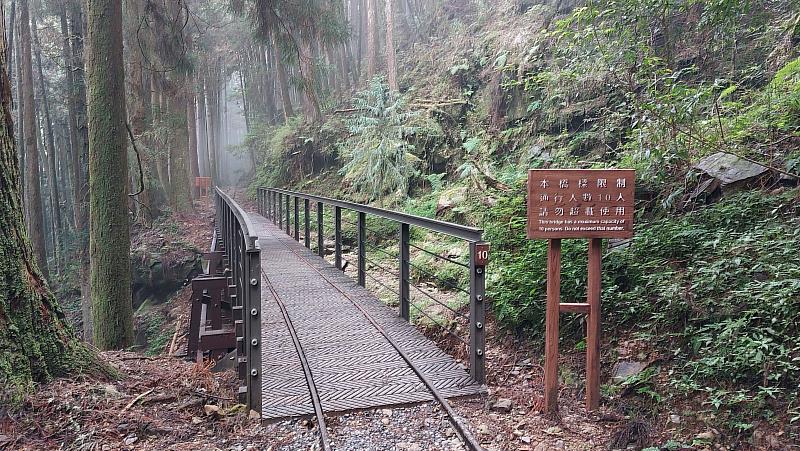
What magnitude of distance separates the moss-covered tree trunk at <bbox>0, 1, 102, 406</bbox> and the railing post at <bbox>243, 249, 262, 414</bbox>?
1.20 meters

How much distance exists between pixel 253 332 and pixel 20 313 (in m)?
1.43

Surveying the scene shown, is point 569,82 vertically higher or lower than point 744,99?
higher

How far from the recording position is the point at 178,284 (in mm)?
15398

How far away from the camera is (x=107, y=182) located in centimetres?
750

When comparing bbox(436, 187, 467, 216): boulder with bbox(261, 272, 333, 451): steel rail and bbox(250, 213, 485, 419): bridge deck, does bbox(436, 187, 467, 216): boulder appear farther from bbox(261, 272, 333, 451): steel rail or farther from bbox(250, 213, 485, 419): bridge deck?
bbox(261, 272, 333, 451): steel rail

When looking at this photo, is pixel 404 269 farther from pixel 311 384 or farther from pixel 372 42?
pixel 372 42

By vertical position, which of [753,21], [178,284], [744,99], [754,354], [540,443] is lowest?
[178,284]

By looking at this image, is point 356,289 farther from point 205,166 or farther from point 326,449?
point 205,166

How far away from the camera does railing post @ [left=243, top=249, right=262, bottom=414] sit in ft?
12.2

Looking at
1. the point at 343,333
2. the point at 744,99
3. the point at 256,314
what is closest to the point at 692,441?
the point at 256,314

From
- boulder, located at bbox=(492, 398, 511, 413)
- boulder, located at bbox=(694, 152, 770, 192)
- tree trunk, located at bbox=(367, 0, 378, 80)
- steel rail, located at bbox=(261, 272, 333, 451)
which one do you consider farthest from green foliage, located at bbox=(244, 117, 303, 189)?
boulder, located at bbox=(492, 398, 511, 413)

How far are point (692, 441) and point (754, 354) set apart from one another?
0.69 meters

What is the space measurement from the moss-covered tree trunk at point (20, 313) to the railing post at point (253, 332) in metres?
1.20

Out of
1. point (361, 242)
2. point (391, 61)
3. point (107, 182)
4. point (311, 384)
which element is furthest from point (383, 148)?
point (311, 384)
